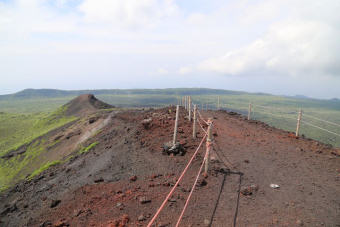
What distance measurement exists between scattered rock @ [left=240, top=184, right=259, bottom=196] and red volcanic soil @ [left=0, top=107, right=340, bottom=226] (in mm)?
34

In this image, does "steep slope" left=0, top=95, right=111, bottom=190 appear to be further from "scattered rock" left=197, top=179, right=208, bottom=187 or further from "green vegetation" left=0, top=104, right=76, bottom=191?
"scattered rock" left=197, top=179, right=208, bottom=187

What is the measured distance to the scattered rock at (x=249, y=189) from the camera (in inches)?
297

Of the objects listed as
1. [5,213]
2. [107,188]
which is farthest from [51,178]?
[107,188]

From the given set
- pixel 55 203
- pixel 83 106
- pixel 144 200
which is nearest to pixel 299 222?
pixel 144 200

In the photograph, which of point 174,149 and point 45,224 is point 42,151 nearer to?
point 45,224

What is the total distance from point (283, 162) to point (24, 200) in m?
13.1

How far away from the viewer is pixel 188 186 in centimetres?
802

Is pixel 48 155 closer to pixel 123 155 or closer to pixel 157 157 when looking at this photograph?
pixel 123 155

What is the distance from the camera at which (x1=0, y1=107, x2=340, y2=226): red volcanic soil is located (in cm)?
658

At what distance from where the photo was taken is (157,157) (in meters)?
10.8

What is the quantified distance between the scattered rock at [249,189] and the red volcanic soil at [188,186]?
0.11ft

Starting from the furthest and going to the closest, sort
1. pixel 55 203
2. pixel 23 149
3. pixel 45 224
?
pixel 23 149 → pixel 55 203 → pixel 45 224

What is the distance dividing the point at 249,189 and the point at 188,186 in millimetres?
2110

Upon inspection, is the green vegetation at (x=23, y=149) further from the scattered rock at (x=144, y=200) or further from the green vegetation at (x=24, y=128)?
the scattered rock at (x=144, y=200)
